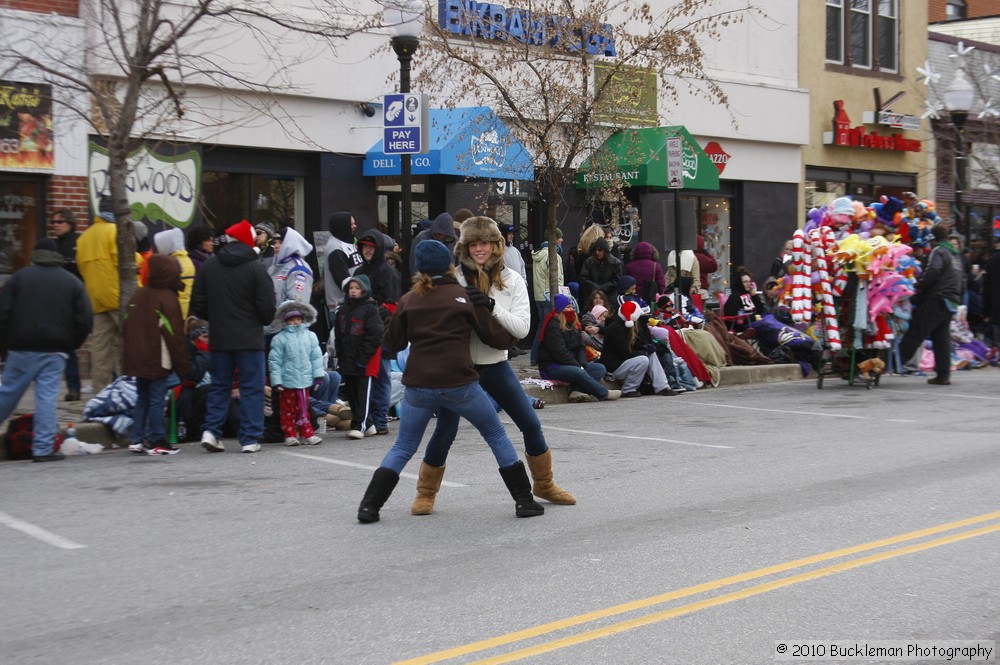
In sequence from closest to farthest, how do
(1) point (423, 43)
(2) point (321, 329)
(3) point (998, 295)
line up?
(2) point (321, 329), (1) point (423, 43), (3) point (998, 295)

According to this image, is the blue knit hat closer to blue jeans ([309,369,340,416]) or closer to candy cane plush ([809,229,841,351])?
blue jeans ([309,369,340,416])

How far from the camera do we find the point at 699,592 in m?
6.14

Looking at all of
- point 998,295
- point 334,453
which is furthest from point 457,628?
point 998,295

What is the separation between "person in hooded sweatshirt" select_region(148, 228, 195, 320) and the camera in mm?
11806

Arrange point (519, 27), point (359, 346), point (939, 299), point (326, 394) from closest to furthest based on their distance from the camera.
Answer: point (359, 346)
point (326, 394)
point (939, 299)
point (519, 27)

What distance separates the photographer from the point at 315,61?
1748 centimetres

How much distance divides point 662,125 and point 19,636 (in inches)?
711

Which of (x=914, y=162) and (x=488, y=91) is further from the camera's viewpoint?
(x=914, y=162)

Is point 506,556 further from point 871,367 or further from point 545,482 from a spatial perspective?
point 871,367

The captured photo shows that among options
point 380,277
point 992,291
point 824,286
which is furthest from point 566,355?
point 992,291

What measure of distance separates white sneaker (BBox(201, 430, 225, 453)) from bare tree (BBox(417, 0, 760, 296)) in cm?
673

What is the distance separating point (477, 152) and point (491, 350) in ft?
31.5

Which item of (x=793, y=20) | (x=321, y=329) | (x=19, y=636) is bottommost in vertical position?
(x=19, y=636)

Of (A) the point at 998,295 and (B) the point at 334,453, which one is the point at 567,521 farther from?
(A) the point at 998,295
